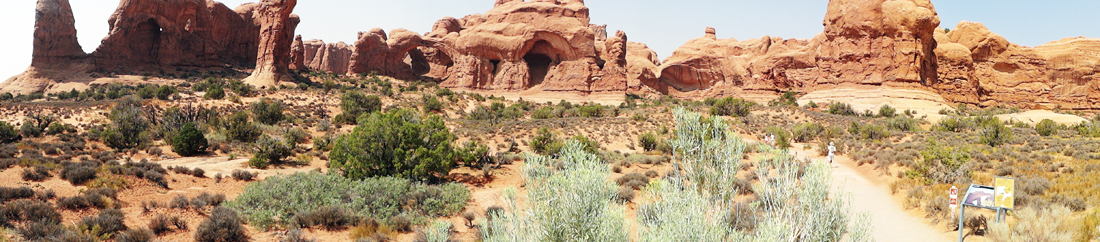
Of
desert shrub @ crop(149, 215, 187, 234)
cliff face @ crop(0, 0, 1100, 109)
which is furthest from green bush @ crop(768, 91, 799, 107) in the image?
desert shrub @ crop(149, 215, 187, 234)

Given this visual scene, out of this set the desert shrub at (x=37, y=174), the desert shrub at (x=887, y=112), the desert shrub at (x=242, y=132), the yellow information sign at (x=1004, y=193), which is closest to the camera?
the yellow information sign at (x=1004, y=193)

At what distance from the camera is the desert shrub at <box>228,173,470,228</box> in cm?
1040

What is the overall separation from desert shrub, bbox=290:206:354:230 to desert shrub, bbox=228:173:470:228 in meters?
0.26

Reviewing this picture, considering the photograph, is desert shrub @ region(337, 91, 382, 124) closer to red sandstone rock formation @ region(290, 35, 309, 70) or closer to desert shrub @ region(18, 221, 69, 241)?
red sandstone rock formation @ region(290, 35, 309, 70)

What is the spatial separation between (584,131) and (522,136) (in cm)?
374

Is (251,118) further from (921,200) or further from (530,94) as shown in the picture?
(921,200)

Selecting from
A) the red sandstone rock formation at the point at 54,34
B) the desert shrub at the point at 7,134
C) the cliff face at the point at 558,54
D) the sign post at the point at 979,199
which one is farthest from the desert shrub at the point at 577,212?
the red sandstone rock formation at the point at 54,34

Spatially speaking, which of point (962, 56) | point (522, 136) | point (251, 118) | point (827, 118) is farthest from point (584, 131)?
point (962, 56)

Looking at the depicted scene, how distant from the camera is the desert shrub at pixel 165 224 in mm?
8750

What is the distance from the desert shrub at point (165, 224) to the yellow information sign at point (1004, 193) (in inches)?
504

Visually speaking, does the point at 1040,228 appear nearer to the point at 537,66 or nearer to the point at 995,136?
the point at 995,136

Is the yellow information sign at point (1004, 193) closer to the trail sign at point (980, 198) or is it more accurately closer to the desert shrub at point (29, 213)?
the trail sign at point (980, 198)

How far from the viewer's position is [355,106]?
33.1m

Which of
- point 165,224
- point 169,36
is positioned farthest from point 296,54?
point 165,224
